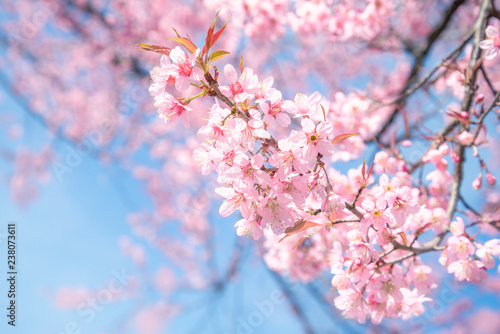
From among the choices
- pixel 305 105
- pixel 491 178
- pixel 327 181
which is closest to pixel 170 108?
pixel 305 105

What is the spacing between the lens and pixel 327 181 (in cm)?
114

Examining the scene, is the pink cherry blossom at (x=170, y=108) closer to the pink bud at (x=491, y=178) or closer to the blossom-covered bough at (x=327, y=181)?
the blossom-covered bough at (x=327, y=181)

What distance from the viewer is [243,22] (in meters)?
3.76

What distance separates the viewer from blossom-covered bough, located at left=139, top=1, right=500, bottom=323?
3.62 feet

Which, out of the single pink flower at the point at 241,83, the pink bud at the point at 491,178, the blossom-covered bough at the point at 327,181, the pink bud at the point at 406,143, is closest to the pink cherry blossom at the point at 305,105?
the blossom-covered bough at the point at 327,181

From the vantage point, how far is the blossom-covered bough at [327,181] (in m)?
1.10

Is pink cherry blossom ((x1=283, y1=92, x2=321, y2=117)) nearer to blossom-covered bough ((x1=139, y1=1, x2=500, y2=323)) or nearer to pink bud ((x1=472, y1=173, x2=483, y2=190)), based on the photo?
blossom-covered bough ((x1=139, y1=1, x2=500, y2=323))

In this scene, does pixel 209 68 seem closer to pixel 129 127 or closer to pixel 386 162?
pixel 386 162

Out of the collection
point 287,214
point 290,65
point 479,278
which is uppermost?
point 290,65

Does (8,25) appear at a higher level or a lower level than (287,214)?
higher

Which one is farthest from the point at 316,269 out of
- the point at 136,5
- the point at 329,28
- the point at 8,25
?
the point at 8,25

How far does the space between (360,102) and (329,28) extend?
1.28 metres

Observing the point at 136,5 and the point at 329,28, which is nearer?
the point at 329,28

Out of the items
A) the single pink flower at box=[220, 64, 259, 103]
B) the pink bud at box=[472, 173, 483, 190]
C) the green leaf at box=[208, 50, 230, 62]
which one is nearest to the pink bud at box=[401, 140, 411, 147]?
the pink bud at box=[472, 173, 483, 190]
